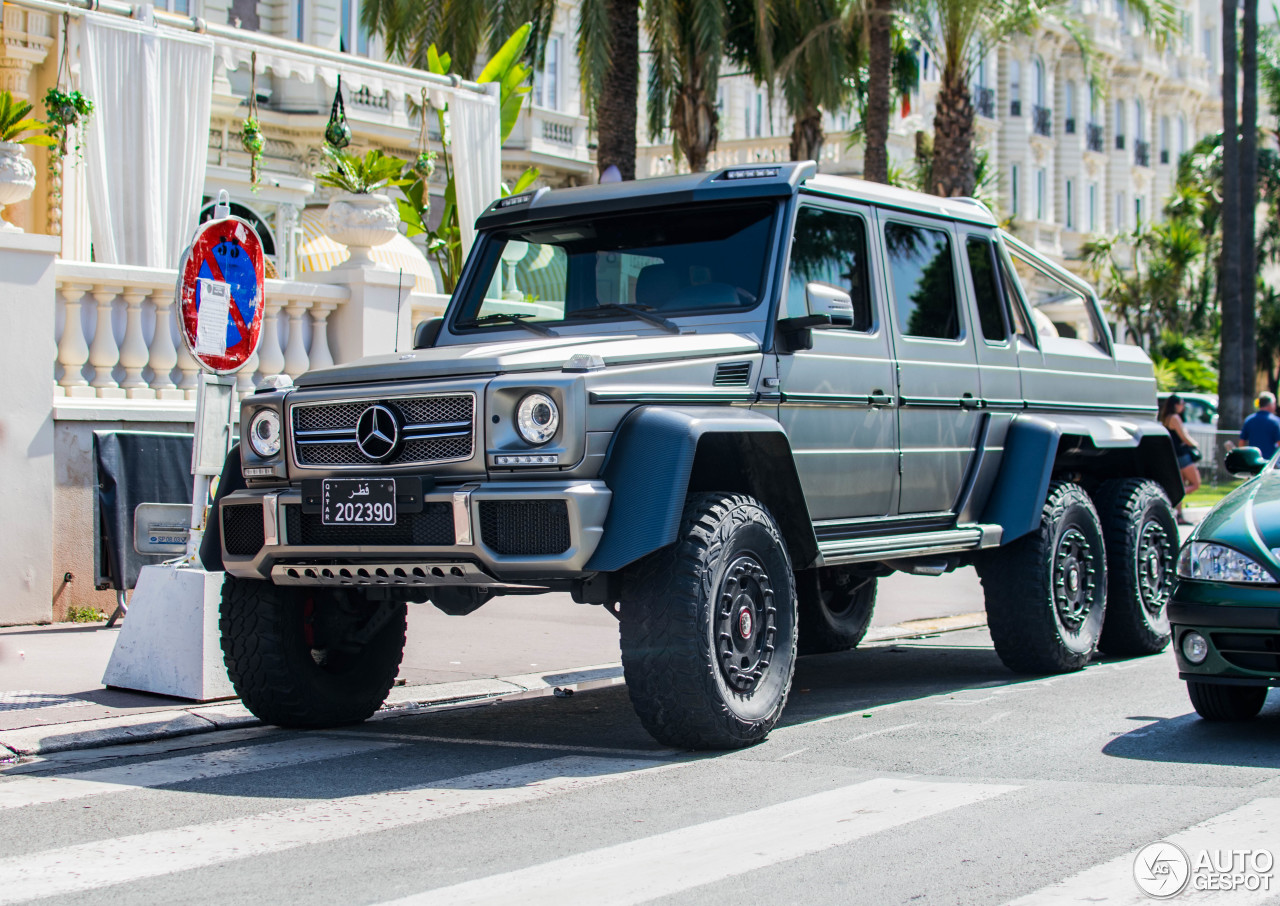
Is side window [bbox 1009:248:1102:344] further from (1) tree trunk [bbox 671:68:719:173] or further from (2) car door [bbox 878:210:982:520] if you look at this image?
(1) tree trunk [bbox 671:68:719:173]

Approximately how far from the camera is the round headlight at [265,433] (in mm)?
6758

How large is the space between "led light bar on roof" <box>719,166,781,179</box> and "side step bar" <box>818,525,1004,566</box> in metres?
1.70

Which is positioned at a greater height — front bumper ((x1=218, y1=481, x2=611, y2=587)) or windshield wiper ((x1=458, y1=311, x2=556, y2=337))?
windshield wiper ((x1=458, y1=311, x2=556, y2=337))

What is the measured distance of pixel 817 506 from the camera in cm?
734

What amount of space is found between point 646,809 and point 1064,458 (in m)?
4.77

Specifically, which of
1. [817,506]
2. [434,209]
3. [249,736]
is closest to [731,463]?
[817,506]

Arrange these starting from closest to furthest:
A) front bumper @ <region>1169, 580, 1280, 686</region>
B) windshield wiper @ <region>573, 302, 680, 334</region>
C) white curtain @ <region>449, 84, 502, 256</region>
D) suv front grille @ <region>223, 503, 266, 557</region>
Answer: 1. front bumper @ <region>1169, 580, 1280, 686</region>
2. suv front grille @ <region>223, 503, 266, 557</region>
3. windshield wiper @ <region>573, 302, 680, 334</region>
4. white curtain @ <region>449, 84, 502, 256</region>

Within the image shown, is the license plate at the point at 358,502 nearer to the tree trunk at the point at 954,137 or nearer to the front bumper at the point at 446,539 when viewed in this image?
the front bumper at the point at 446,539

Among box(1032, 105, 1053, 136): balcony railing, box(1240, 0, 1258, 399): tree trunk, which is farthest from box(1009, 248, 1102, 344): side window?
box(1032, 105, 1053, 136): balcony railing

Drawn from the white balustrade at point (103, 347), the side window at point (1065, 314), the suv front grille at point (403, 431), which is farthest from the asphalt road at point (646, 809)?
the white balustrade at point (103, 347)

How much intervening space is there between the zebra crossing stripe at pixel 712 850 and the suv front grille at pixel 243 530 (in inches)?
97.2

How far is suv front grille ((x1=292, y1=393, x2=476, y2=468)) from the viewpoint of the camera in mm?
6234

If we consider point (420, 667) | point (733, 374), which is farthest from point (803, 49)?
point (733, 374)

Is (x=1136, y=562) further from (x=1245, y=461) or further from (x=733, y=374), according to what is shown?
(x=733, y=374)
